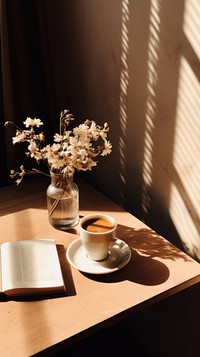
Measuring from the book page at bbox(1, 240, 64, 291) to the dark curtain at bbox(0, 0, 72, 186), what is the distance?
0.56m

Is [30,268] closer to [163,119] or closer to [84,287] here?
[84,287]

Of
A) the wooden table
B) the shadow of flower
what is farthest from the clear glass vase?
the shadow of flower

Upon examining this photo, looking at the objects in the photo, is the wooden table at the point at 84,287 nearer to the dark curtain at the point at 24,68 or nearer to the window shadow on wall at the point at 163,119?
the window shadow on wall at the point at 163,119

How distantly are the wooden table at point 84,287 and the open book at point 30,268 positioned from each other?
0.11 feet

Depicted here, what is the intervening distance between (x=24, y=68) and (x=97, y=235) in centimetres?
79

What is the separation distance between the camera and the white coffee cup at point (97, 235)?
123 cm

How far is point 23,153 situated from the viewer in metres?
1.81

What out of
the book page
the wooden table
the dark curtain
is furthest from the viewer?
the dark curtain

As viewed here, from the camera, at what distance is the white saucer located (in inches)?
49.5

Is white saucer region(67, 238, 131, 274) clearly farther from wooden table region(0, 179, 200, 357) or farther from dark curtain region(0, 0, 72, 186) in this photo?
dark curtain region(0, 0, 72, 186)

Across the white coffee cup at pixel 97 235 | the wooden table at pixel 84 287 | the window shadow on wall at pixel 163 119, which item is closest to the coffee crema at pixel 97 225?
the white coffee cup at pixel 97 235

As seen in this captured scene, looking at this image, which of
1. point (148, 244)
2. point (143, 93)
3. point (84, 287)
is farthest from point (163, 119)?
point (84, 287)

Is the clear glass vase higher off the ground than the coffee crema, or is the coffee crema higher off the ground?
the clear glass vase

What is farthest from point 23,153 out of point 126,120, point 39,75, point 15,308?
point 15,308
